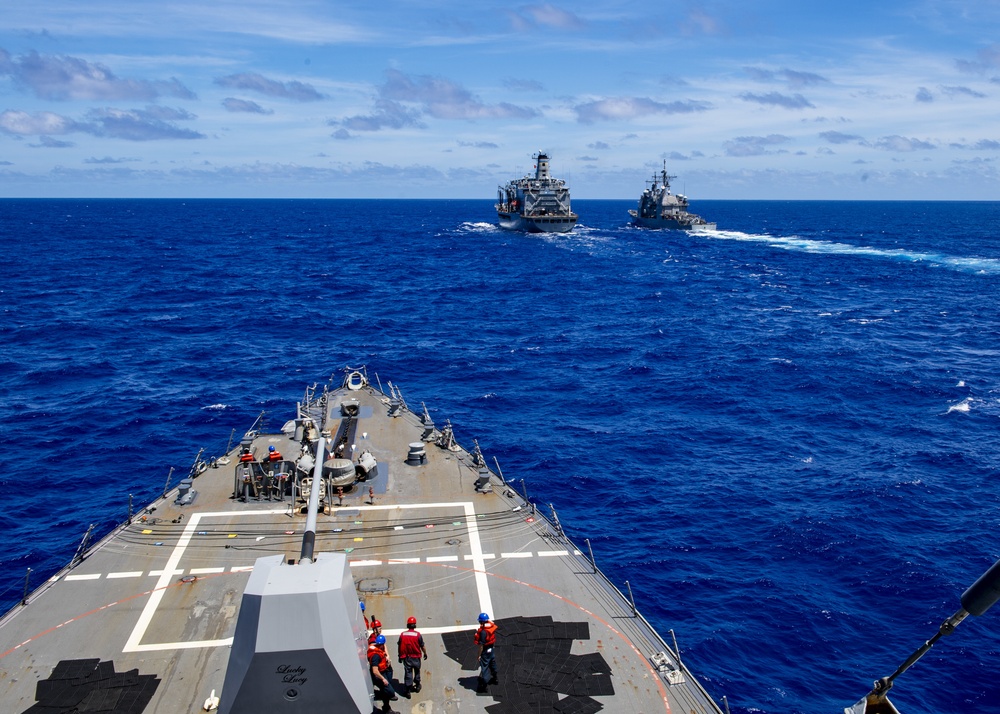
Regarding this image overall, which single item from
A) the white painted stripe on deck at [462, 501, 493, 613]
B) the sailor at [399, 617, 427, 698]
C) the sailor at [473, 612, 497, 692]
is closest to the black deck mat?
the sailor at [399, 617, 427, 698]

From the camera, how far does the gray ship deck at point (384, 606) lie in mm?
18031

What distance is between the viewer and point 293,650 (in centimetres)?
1428

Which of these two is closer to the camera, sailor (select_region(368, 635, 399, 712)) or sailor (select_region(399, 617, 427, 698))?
sailor (select_region(368, 635, 399, 712))

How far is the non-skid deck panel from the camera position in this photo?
17672 millimetres

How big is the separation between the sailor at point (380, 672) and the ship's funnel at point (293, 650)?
6.15 ft

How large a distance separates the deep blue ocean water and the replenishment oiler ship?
943 centimetres

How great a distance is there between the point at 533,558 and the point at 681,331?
66.9 meters

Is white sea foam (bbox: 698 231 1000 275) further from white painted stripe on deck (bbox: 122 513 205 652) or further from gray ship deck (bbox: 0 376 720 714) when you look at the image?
white painted stripe on deck (bbox: 122 513 205 652)

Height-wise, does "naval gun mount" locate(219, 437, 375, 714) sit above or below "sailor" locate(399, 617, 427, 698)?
above

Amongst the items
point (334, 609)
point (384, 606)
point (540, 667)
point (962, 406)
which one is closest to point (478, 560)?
point (384, 606)

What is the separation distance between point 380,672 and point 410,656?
3.26 ft

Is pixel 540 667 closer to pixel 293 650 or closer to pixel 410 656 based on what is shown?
pixel 410 656

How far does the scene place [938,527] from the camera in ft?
125

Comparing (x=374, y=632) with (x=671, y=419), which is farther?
(x=671, y=419)
